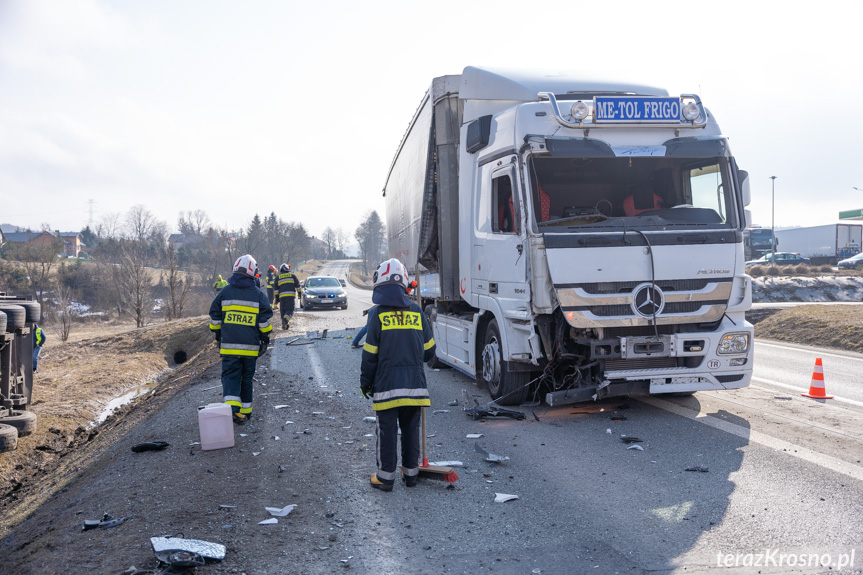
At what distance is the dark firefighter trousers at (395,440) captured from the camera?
506 centimetres

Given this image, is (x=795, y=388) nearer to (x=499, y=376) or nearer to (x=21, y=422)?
(x=499, y=376)

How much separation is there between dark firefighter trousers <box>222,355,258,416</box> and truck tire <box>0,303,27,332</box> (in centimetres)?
368

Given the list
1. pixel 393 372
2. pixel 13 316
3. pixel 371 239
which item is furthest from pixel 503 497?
pixel 371 239

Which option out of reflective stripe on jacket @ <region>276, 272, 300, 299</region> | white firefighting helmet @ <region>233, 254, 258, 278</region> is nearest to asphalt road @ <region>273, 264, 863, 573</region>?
white firefighting helmet @ <region>233, 254, 258, 278</region>

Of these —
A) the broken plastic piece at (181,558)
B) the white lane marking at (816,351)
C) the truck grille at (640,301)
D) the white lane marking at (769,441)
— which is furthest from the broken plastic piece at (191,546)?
the white lane marking at (816,351)

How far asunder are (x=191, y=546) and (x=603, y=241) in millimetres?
4606

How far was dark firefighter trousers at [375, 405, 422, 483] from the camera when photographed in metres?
5.06

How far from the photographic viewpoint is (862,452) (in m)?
5.65

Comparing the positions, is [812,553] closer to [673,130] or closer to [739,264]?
[739,264]

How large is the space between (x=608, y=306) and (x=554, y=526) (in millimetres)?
2834

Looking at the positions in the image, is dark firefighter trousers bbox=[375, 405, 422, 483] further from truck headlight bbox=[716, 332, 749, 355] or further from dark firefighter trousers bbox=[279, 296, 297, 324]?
dark firefighter trousers bbox=[279, 296, 297, 324]

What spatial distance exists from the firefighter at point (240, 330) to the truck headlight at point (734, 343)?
4828 millimetres

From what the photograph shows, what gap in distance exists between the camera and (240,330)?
7203 mm

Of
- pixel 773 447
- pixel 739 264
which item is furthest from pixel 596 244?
pixel 773 447
